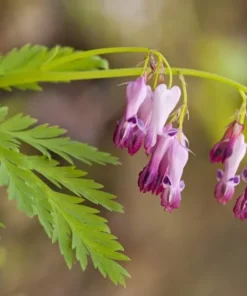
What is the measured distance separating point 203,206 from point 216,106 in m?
0.30

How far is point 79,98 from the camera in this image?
58.8 inches

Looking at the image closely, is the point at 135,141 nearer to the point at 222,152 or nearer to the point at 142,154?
the point at 222,152

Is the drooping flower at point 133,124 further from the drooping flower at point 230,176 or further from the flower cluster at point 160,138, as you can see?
the drooping flower at point 230,176

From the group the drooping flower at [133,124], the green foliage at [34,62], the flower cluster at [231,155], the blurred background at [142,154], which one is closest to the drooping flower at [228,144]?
the flower cluster at [231,155]

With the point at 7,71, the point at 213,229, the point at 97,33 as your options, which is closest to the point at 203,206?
the point at 213,229

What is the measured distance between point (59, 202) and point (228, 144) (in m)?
0.25

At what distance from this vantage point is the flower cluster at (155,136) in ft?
2.20

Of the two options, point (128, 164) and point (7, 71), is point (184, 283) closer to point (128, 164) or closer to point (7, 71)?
point (128, 164)

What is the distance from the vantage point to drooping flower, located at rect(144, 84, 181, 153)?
68 centimetres

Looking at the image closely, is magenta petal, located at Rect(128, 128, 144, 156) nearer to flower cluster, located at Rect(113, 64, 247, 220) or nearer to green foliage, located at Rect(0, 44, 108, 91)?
flower cluster, located at Rect(113, 64, 247, 220)

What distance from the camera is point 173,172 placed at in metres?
0.70

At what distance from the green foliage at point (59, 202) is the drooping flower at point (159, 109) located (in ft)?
0.35

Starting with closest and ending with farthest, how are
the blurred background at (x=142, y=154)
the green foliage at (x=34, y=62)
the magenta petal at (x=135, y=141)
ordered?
the magenta petal at (x=135, y=141) → the green foliage at (x=34, y=62) → the blurred background at (x=142, y=154)

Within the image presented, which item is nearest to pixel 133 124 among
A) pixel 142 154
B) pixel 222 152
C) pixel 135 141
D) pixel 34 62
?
pixel 135 141
